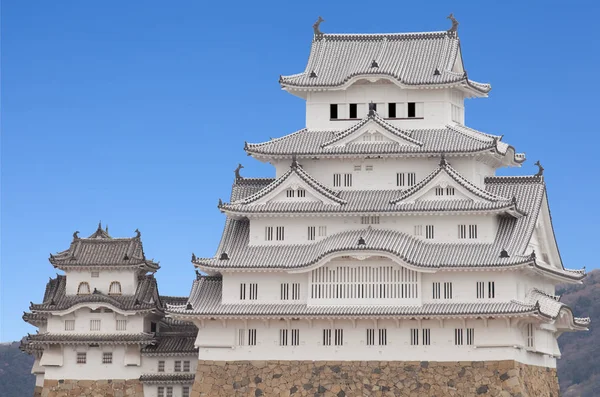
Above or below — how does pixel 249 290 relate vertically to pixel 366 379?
above

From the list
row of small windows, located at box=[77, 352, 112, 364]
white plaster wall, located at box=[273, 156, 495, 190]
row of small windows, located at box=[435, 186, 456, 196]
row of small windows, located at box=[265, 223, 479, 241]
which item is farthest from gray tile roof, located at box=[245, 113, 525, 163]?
row of small windows, located at box=[77, 352, 112, 364]

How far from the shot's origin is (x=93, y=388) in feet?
265

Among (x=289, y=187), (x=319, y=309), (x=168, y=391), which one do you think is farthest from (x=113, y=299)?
(x=319, y=309)

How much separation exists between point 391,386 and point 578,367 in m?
82.7

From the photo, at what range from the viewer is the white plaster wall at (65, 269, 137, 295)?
270 feet

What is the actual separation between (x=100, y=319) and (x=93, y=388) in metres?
3.73

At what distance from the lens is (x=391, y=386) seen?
7125cm

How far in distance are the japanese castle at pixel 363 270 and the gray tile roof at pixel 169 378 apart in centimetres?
8

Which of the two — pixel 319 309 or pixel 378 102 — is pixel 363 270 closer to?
pixel 319 309

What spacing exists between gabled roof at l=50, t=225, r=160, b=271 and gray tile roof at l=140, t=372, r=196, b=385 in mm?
6167

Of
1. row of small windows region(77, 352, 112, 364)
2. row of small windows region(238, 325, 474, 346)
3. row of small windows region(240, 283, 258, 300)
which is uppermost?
row of small windows region(240, 283, 258, 300)

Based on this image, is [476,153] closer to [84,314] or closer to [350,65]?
[350,65]

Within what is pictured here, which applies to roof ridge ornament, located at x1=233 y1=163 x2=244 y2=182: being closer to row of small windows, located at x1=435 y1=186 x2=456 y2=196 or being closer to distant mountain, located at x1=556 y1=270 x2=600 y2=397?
row of small windows, located at x1=435 y1=186 x2=456 y2=196

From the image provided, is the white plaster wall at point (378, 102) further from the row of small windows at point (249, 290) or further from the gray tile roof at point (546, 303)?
the gray tile roof at point (546, 303)
